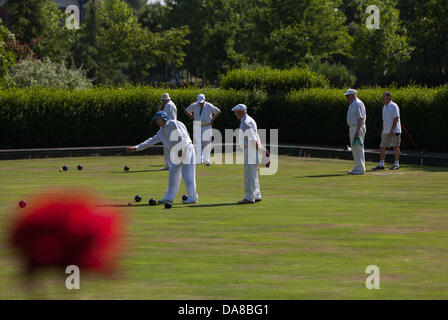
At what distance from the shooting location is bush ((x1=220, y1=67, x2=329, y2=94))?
94.7ft

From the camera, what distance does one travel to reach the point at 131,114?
89.9ft

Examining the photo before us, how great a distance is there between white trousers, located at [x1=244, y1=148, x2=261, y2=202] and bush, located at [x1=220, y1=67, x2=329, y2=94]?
15.4 m

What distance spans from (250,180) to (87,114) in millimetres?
14865

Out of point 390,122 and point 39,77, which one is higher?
point 39,77

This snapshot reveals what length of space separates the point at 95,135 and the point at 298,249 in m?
19.0

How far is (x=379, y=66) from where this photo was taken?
57.8 meters

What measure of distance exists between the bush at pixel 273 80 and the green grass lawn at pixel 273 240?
1082 centimetres

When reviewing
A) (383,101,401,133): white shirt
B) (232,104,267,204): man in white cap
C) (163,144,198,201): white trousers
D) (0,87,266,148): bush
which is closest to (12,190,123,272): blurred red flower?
(232,104,267,204): man in white cap

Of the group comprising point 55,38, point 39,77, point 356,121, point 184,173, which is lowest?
point 184,173

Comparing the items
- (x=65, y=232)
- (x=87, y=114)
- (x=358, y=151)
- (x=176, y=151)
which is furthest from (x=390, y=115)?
(x=65, y=232)

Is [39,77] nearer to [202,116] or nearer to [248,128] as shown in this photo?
[202,116]

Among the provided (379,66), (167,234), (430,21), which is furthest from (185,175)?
(379,66)

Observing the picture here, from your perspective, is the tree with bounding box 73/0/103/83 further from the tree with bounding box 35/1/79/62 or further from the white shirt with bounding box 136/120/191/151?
the white shirt with bounding box 136/120/191/151

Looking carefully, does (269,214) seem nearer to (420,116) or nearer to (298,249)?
(298,249)
